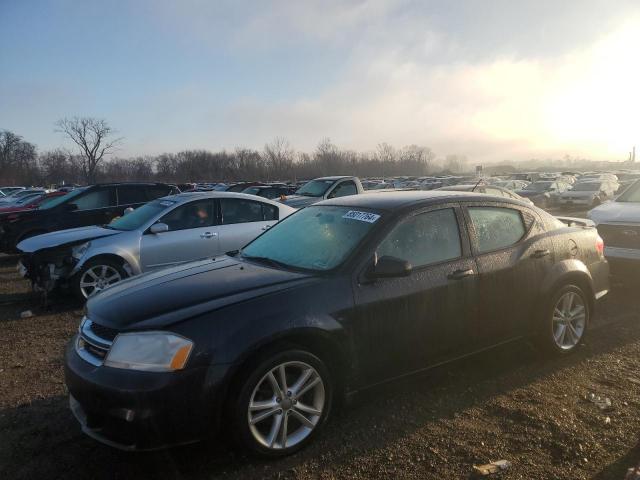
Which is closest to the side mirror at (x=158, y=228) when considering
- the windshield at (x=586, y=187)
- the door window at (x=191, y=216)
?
the door window at (x=191, y=216)

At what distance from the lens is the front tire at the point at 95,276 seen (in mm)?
6723

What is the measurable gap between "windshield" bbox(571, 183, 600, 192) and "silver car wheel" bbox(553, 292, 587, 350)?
78.9ft

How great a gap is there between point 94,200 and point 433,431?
9.16 metres

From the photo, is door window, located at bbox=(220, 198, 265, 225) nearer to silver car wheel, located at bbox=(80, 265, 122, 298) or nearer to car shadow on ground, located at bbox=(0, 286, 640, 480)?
silver car wheel, located at bbox=(80, 265, 122, 298)

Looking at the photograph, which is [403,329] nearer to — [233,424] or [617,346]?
[233,424]

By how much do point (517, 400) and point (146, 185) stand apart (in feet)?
31.1

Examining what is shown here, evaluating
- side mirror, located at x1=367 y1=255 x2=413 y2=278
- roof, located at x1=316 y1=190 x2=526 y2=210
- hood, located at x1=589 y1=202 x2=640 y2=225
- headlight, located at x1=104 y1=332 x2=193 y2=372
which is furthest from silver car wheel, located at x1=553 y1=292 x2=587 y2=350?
headlight, located at x1=104 y1=332 x2=193 y2=372

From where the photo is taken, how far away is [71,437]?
335 centimetres

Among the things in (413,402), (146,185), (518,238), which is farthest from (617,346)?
(146,185)

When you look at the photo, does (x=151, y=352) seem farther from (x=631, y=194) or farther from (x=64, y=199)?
(x=64, y=199)

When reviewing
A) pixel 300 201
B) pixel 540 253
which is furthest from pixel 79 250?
pixel 300 201

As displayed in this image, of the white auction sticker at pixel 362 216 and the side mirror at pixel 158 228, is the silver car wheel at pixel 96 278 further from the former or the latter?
the white auction sticker at pixel 362 216

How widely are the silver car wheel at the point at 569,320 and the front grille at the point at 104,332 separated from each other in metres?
3.76

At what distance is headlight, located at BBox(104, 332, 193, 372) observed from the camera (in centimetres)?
271
